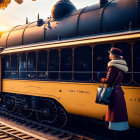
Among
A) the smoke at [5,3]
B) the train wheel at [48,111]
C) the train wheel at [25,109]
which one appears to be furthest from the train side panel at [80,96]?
the smoke at [5,3]

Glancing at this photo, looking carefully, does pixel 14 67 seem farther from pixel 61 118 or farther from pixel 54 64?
pixel 61 118

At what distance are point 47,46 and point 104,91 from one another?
325 cm

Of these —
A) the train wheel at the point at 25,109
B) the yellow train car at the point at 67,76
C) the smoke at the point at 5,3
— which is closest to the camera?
the smoke at the point at 5,3

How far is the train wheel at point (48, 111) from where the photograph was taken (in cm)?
645

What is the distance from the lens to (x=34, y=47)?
697 cm

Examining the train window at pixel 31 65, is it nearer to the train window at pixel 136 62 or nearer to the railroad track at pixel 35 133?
the railroad track at pixel 35 133

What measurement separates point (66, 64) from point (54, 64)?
1.81 feet

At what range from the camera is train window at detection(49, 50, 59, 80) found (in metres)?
6.22

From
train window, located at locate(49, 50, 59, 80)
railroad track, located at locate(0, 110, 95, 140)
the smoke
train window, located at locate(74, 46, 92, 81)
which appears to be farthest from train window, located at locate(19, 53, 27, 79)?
the smoke

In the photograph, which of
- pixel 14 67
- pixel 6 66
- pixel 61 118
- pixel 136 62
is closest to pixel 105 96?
pixel 136 62

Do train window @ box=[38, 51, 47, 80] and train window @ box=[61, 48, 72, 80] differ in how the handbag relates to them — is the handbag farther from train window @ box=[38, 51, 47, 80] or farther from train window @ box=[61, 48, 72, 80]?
train window @ box=[38, 51, 47, 80]

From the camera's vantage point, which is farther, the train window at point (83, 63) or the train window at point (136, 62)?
the train window at point (83, 63)

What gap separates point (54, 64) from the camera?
20.7 feet

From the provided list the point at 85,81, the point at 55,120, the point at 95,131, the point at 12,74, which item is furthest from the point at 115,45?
the point at 12,74
